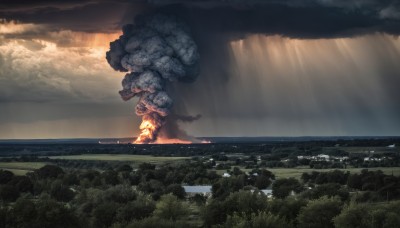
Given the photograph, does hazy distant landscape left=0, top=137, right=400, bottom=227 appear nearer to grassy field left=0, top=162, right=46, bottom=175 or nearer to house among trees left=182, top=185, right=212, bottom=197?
house among trees left=182, top=185, right=212, bottom=197

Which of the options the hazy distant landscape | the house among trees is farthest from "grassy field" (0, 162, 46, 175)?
the house among trees

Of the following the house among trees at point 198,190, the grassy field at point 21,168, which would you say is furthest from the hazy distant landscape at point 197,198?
the grassy field at point 21,168

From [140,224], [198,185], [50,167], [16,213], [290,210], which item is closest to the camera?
[140,224]

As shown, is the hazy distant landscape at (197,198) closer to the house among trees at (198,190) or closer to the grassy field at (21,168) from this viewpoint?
the house among trees at (198,190)

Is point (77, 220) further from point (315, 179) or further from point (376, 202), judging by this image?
point (315, 179)

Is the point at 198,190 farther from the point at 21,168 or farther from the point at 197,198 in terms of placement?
the point at 21,168

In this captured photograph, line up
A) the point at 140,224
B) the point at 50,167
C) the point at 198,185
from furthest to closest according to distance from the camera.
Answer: the point at 50,167
the point at 198,185
the point at 140,224

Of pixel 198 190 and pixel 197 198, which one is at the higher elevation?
pixel 198 190

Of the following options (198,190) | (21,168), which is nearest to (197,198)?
(198,190)

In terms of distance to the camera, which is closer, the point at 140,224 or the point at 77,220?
the point at 140,224

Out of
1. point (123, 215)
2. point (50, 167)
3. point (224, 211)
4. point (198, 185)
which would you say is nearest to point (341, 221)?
point (224, 211)

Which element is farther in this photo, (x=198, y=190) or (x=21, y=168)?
(x=21, y=168)
